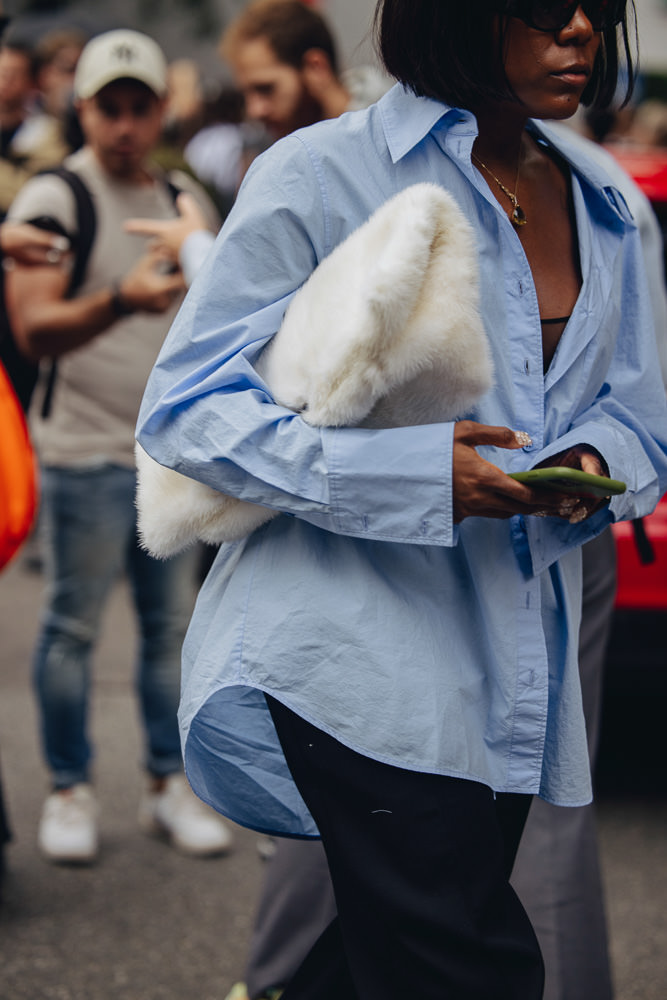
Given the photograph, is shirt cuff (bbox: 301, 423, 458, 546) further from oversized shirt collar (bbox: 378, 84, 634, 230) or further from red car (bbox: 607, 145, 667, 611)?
red car (bbox: 607, 145, 667, 611)

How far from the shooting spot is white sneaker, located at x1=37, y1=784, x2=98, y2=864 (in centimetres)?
365

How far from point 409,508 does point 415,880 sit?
19.9 inches

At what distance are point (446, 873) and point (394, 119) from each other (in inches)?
41.7

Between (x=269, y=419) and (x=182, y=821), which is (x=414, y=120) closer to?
(x=269, y=419)

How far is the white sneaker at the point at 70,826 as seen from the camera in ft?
12.0

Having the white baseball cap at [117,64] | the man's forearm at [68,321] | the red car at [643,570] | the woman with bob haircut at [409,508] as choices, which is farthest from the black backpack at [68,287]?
the woman with bob haircut at [409,508]

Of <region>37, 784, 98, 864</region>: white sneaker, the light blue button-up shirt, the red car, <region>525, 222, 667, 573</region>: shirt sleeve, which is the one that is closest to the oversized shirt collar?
the light blue button-up shirt

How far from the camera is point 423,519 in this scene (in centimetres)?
171

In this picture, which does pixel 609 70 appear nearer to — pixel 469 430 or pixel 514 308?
pixel 514 308

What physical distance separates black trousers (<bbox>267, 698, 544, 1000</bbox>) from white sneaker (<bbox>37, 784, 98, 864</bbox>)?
2.00 metres

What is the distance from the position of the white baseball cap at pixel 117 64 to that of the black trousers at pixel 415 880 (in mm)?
2453

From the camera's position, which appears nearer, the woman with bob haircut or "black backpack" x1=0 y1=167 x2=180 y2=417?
the woman with bob haircut

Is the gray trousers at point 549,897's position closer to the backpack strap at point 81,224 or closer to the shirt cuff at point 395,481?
the shirt cuff at point 395,481

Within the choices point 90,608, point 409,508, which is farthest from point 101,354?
point 409,508
